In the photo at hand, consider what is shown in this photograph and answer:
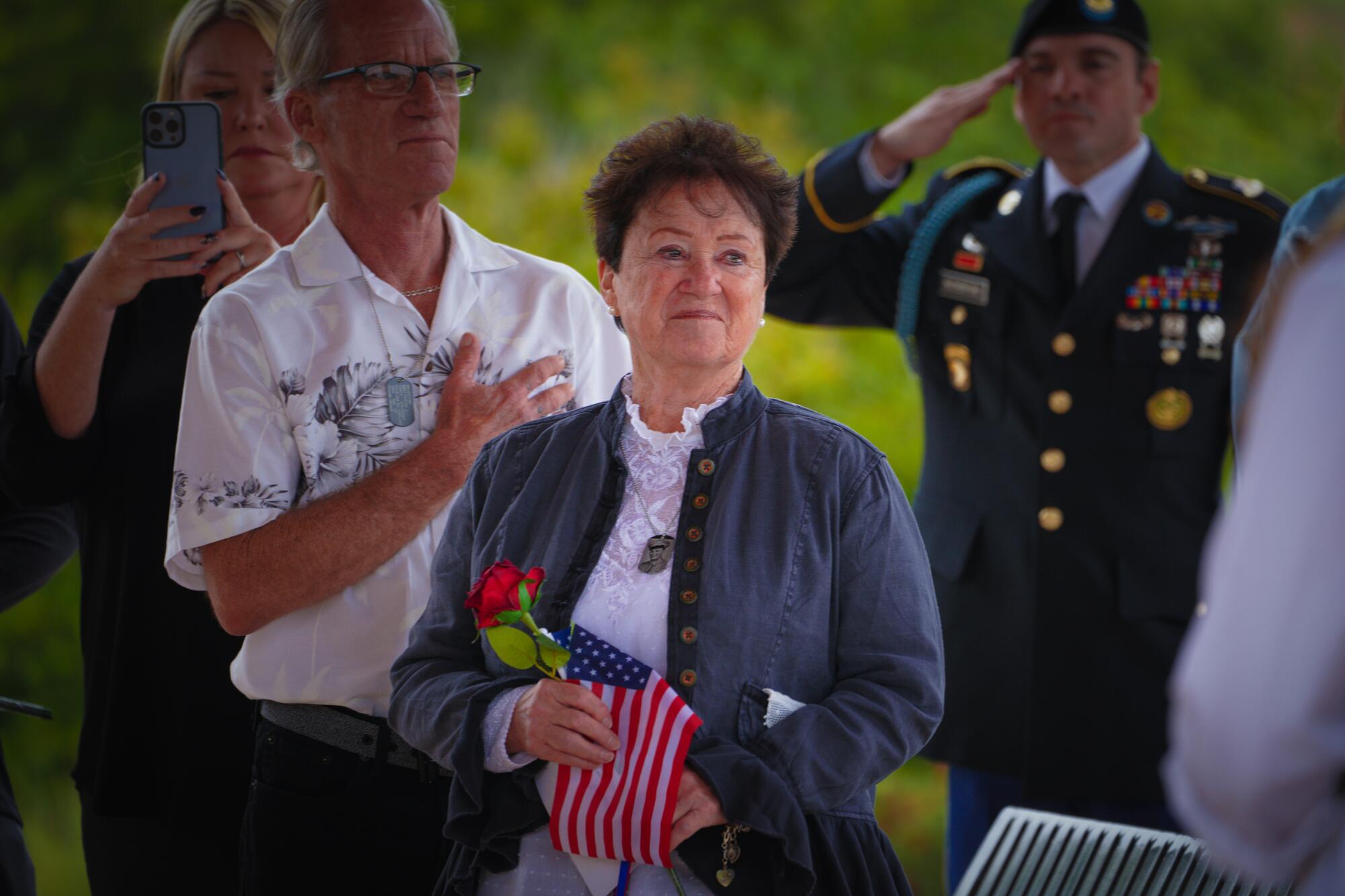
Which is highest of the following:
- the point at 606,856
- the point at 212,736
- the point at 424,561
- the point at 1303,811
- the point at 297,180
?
the point at 297,180

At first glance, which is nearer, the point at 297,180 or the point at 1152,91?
the point at 297,180

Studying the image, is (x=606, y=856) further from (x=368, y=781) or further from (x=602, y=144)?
(x=602, y=144)

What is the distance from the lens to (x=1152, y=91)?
299cm

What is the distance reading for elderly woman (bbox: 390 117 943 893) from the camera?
1.67 m

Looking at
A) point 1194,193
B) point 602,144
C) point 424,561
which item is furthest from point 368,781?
point 602,144

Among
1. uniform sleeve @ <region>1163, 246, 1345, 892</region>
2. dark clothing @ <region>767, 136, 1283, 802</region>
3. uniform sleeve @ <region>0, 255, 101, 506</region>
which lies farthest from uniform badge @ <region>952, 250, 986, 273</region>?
uniform sleeve @ <region>1163, 246, 1345, 892</region>

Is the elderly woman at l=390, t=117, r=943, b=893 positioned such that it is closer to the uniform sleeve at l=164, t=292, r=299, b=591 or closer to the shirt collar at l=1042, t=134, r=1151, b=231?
the uniform sleeve at l=164, t=292, r=299, b=591

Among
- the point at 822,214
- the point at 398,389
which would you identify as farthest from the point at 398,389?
the point at 822,214

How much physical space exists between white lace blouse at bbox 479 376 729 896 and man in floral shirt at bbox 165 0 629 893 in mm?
342

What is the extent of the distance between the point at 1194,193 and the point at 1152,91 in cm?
25

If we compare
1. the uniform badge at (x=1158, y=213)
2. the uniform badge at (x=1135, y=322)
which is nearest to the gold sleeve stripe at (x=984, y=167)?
the uniform badge at (x=1158, y=213)

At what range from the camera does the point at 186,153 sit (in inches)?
95.6

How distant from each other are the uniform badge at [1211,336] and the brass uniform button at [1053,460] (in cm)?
34

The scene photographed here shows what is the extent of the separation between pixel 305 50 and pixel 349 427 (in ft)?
2.00
